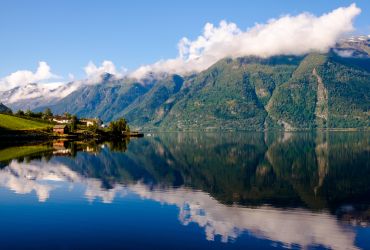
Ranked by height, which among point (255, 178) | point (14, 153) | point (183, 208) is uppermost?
point (14, 153)

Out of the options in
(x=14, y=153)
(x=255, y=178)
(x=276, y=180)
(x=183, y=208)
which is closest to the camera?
(x=183, y=208)

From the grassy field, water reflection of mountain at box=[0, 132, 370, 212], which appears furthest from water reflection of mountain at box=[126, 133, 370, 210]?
the grassy field

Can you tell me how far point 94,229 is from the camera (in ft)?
160

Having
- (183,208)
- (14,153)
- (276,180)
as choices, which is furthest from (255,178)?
(14,153)

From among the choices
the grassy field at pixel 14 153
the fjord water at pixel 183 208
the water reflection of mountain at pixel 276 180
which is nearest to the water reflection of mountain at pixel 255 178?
the water reflection of mountain at pixel 276 180

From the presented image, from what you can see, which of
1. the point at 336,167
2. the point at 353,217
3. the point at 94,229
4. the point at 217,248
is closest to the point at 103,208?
the point at 94,229

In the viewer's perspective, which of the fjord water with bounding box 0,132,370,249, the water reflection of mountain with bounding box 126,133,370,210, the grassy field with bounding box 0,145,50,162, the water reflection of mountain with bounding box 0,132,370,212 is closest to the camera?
the fjord water with bounding box 0,132,370,249

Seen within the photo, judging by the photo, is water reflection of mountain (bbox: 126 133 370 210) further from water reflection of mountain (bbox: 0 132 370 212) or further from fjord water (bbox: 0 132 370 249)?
fjord water (bbox: 0 132 370 249)

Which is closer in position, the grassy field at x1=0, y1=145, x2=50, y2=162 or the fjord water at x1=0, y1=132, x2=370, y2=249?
the fjord water at x1=0, y1=132, x2=370, y2=249

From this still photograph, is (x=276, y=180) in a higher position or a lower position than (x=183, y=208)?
higher

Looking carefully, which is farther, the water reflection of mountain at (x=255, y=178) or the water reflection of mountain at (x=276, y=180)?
the water reflection of mountain at (x=255, y=178)

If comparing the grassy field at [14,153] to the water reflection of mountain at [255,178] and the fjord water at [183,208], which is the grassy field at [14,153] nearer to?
the water reflection of mountain at [255,178]

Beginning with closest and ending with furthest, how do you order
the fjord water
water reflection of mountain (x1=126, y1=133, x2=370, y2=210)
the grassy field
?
1. the fjord water
2. water reflection of mountain (x1=126, y1=133, x2=370, y2=210)
3. the grassy field

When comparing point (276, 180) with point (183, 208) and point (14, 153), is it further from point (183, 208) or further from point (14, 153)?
point (14, 153)
